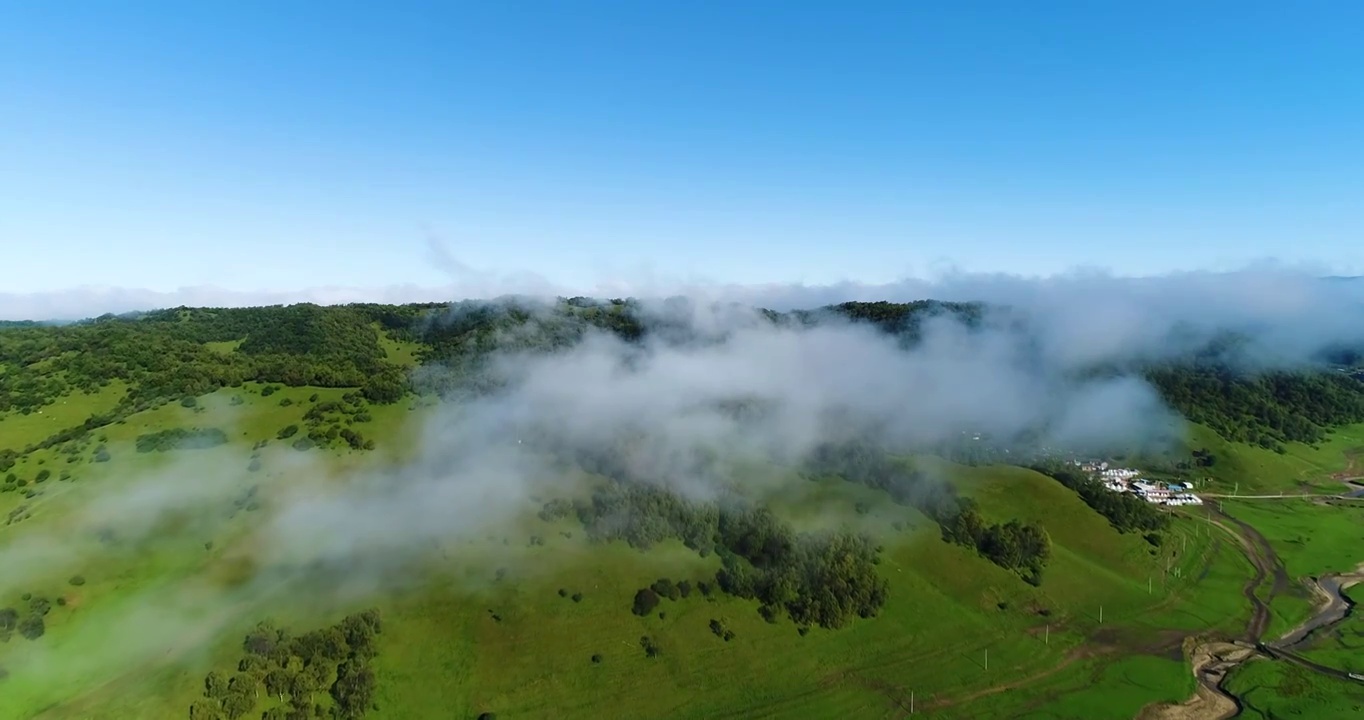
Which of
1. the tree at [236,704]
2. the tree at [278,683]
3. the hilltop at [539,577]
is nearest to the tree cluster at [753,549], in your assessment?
the hilltop at [539,577]

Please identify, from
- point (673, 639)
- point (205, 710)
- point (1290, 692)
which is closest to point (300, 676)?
point (205, 710)

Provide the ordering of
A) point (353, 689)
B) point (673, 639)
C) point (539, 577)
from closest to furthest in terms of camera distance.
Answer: point (353, 689)
point (673, 639)
point (539, 577)

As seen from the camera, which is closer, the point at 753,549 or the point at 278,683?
the point at 278,683

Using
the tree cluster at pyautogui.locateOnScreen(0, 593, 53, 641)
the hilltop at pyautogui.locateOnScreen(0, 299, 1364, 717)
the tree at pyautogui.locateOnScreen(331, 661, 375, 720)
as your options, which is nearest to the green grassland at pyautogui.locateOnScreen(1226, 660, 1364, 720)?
the hilltop at pyautogui.locateOnScreen(0, 299, 1364, 717)

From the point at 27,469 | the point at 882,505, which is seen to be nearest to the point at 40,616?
the point at 27,469

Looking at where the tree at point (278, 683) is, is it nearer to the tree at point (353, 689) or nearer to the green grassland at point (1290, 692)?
the tree at point (353, 689)

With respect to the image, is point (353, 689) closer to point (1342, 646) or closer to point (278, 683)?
point (278, 683)
